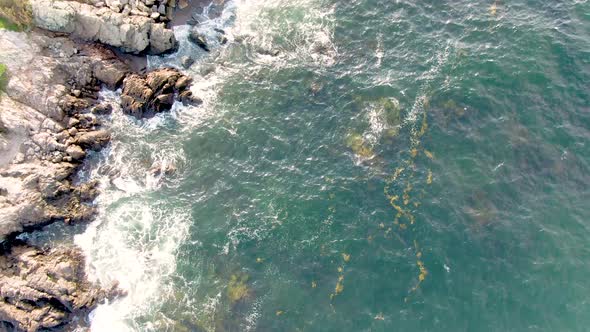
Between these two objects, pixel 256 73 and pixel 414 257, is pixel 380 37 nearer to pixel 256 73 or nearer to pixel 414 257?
pixel 256 73

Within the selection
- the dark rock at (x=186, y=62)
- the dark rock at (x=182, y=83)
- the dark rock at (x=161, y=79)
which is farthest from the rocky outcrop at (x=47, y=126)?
the dark rock at (x=186, y=62)

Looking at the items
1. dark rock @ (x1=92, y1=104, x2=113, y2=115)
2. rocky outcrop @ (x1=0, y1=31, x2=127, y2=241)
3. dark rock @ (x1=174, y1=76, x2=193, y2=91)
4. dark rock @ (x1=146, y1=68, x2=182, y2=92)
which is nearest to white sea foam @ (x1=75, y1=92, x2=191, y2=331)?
dark rock @ (x1=92, y1=104, x2=113, y2=115)

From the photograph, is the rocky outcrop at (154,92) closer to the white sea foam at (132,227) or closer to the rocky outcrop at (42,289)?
the white sea foam at (132,227)

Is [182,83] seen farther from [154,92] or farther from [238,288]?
[238,288]

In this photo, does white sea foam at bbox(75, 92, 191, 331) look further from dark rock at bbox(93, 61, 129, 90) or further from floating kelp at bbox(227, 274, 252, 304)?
floating kelp at bbox(227, 274, 252, 304)

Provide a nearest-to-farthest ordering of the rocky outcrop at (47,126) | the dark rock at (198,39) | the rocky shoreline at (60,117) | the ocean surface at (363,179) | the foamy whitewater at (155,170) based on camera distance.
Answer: the ocean surface at (363,179) < the rocky shoreline at (60,117) < the foamy whitewater at (155,170) < the rocky outcrop at (47,126) < the dark rock at (198,39)

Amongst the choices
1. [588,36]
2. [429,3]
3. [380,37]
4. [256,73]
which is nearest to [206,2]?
[256,73]
